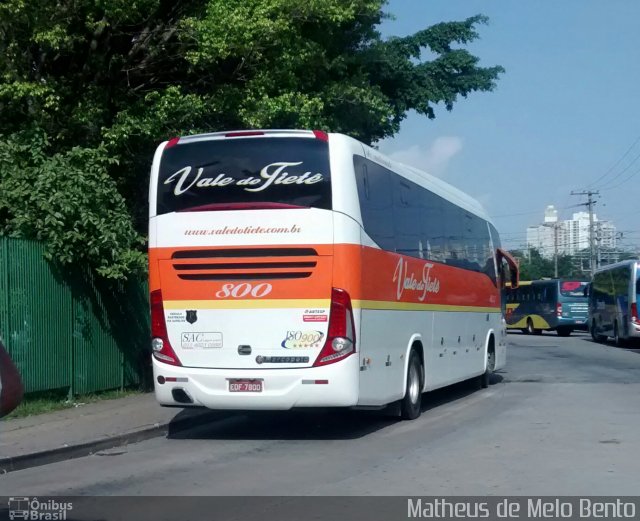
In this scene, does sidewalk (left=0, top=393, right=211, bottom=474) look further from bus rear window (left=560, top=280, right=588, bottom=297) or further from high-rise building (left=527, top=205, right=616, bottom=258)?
high-rise building (left=527, top=205, right=616, bottom=258)

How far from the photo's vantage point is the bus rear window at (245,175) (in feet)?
40.9

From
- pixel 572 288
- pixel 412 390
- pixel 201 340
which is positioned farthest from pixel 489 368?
pixel 572 288

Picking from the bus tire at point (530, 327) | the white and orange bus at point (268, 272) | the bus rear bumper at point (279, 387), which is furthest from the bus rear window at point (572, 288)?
the bus rear bumper at point (279, 387)

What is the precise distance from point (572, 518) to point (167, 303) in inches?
249

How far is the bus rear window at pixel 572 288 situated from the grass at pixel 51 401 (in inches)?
1481

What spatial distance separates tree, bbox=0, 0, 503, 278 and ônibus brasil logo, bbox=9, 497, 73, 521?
6760mm

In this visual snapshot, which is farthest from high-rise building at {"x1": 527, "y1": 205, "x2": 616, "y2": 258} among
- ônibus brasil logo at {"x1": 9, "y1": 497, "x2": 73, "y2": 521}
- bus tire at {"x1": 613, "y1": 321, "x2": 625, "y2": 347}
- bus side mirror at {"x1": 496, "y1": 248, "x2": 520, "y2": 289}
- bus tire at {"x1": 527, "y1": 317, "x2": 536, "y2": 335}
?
ônibus brasil logo at {"x1": 9, "y1": 497, "x2": 73, "y2": 521}

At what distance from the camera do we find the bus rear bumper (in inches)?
481

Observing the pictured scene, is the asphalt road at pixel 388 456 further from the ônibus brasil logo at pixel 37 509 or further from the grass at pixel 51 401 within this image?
the grass at pixel 51 401

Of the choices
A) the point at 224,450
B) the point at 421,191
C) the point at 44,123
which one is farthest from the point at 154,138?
the point at 224,450

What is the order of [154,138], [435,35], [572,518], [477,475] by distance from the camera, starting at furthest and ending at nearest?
[435,35]
[154,138]
[477,475]
[572,518]

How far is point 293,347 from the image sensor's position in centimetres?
1234

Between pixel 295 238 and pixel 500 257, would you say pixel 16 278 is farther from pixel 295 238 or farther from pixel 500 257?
pixel 500 257

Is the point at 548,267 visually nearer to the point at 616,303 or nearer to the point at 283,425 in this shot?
the point at 616,303
